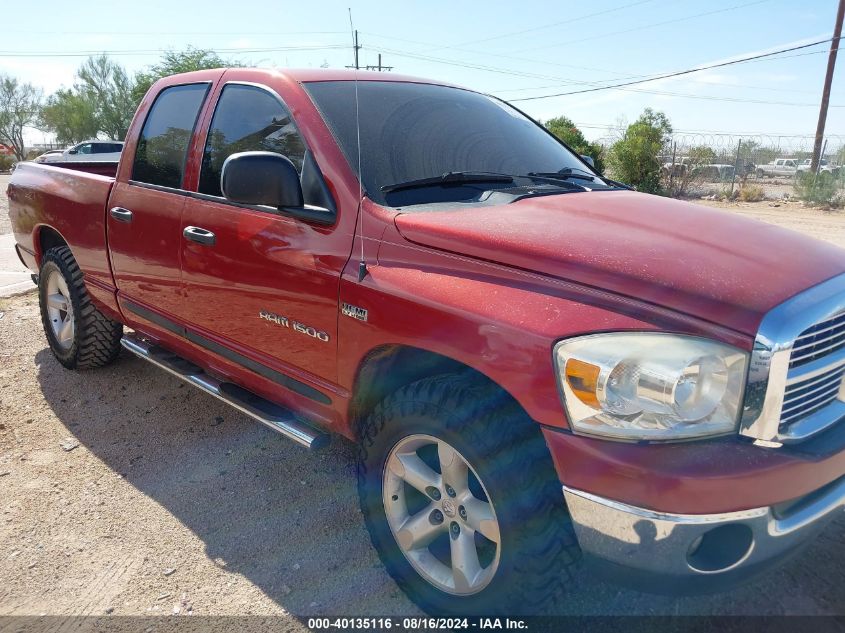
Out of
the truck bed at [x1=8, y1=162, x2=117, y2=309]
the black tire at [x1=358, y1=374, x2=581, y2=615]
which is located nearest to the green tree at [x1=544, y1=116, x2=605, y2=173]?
the truck bed at [x1=8, y1=162, x2=117, y2=309]

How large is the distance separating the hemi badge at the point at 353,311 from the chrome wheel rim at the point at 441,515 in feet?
1.47

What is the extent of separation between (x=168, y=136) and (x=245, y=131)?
75cm

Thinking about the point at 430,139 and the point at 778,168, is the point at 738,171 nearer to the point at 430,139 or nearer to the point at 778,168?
the point at 778,168

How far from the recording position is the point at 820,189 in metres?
18.6

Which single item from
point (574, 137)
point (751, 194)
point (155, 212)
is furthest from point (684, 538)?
point (751, 194)

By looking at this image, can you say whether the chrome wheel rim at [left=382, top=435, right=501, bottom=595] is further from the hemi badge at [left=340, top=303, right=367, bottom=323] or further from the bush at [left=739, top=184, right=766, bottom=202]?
the bush at [left=739, top=184, right=766, bottom=202]

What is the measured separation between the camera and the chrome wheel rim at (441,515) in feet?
6.66

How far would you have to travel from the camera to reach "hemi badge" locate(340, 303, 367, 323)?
7.30ft

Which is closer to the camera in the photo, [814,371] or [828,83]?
[814,371]

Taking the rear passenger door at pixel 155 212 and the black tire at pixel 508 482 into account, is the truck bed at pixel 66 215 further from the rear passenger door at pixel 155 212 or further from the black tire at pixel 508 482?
the black tire at pixel 508 482

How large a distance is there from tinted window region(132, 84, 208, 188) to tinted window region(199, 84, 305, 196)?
222 mm

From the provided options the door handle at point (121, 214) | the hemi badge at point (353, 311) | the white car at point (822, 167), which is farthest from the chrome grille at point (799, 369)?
the white car at point (822, 167)

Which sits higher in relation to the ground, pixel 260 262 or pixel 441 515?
pixel 260 262

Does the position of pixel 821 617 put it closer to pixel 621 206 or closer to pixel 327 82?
pixel 621 206
